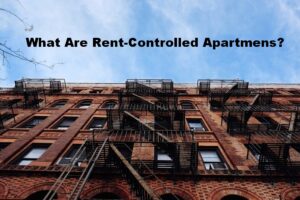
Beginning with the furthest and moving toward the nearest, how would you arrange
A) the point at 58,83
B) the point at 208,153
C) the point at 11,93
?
the point at 58,83, the point at 11,93, the point at 208,153

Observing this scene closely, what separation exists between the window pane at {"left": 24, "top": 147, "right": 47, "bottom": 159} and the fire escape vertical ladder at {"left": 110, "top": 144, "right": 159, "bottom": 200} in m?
5.40

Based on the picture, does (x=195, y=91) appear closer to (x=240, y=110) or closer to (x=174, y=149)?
(x=240, y=110)

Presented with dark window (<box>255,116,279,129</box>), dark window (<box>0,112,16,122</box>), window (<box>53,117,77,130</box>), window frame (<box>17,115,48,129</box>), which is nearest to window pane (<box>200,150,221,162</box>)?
dark window (<box>255,116,279,129</box>)

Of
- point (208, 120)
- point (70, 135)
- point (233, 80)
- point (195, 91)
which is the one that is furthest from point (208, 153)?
point (233, 80)

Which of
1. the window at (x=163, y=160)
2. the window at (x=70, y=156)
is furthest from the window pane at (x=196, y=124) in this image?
the window at (x=70, y=156)

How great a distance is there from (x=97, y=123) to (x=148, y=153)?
266 inches

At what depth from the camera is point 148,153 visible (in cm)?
1264

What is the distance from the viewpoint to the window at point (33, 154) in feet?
42.1

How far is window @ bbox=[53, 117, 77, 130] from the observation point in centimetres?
1745

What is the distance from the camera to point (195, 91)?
86.2 feet

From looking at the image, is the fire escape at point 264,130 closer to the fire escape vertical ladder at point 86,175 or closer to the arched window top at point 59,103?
the fire escape vertical ladder at point 86,175

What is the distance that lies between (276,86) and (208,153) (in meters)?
19.8

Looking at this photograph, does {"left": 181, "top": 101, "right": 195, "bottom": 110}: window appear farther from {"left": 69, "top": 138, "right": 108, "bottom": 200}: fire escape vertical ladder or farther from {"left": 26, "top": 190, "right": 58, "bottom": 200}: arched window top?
{"left": 26, "top": 190, "right": 58, "bottom": 200}: arched window top

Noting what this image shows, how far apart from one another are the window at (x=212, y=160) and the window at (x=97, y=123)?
289 inches
